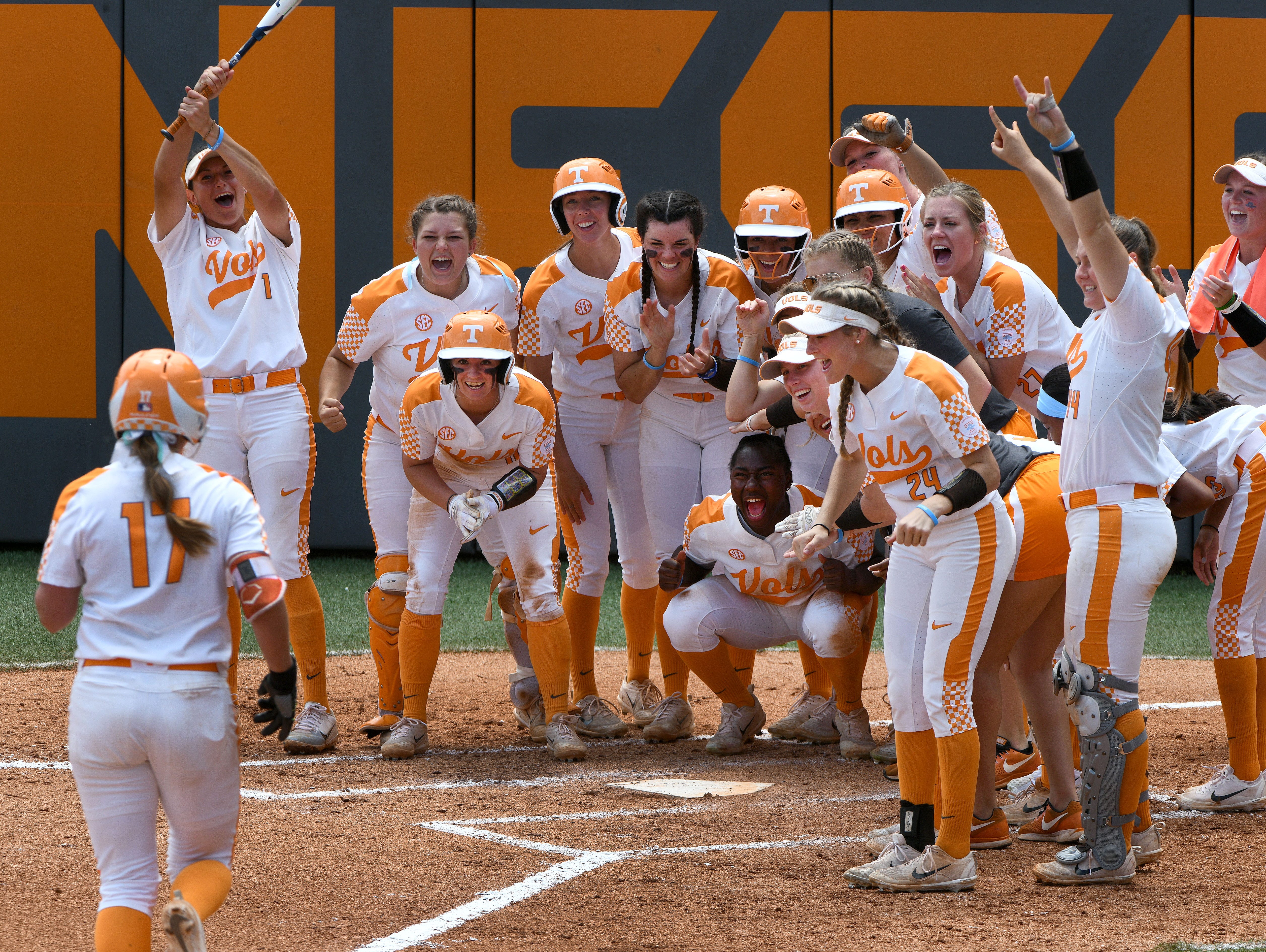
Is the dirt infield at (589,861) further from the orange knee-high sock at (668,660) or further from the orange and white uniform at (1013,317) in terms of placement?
the orange and white uniform at (1013,317)

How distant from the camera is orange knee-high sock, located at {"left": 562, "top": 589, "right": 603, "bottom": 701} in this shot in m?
6.57

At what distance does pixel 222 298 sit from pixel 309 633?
1.52 m

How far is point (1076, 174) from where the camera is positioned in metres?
3.83

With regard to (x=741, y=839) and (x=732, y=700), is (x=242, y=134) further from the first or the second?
(x=741, y=839)

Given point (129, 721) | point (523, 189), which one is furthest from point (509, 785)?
point (523, 189)

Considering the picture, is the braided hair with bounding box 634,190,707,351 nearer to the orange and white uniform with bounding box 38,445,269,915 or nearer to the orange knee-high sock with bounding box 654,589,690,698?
the orange knee-high sock with bounding box 654,589,690,698

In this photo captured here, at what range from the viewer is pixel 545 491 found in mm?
6082

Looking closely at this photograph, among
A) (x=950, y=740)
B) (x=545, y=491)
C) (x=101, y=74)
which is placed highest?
(x=101, y=74)

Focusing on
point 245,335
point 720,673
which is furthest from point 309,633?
point 720,673

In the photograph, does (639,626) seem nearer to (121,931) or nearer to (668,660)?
(668,660)

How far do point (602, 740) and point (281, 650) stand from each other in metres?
3.24

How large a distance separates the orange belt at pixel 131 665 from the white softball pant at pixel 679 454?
3366mm

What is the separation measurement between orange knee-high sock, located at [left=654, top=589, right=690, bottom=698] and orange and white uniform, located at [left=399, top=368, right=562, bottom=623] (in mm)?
631

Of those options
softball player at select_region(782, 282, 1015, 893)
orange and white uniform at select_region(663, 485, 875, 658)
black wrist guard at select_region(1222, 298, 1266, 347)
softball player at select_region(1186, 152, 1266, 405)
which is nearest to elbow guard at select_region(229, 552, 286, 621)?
softball player at select_region(782, 282, 1015, 893)
